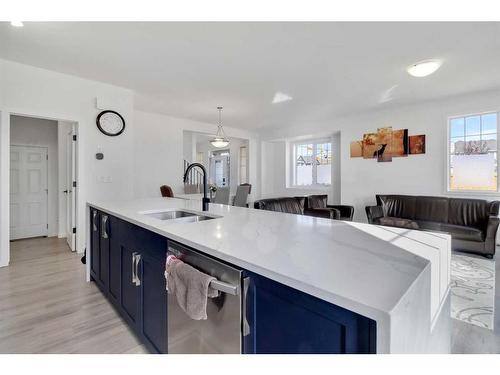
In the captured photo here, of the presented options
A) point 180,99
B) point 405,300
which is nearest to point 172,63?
point 180,99

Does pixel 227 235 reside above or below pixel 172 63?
below

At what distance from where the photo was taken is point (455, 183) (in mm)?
4453

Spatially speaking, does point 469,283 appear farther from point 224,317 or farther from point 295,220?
point 224,317

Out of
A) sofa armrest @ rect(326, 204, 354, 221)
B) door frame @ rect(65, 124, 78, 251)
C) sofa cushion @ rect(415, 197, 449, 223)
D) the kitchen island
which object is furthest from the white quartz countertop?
sofa cushion @ rect(415, 197, 449, 223)

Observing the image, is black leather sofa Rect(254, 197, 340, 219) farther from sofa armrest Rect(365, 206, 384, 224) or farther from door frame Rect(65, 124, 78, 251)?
door frame Rect(65, 124, 78, 251)

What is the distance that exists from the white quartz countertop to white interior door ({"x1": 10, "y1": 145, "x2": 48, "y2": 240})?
177 inches

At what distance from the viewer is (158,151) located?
18.8 feet

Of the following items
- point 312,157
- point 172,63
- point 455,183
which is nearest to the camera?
point 172,63

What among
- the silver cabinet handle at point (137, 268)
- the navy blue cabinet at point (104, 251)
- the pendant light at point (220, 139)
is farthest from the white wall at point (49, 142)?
the silver cabinet handle at point (137, 268)

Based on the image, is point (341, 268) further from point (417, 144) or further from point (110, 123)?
point (417, 144)

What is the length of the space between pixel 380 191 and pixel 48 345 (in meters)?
5.47

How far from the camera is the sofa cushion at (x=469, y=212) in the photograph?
3742 millimetres

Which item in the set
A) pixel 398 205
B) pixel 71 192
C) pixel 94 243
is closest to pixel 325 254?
pixel 94 243

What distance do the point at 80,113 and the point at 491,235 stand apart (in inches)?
230
